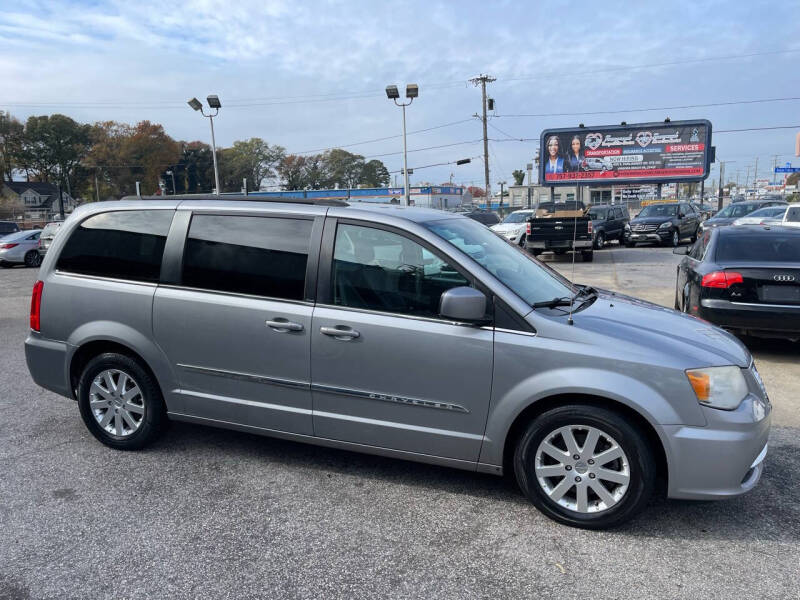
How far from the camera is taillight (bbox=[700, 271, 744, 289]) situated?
254 inches

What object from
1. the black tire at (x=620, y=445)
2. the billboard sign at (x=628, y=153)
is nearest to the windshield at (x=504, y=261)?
the black tire at (x=620, y=445)

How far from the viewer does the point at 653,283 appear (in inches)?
538

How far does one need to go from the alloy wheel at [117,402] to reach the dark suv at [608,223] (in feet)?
72.6

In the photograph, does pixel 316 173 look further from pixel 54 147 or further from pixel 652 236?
pixel 652 236

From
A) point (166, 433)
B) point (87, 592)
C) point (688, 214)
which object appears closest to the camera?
point (87, 592)

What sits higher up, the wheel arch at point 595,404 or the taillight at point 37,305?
the taillight at point 37,305

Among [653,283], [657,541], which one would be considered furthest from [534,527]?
[653,283]

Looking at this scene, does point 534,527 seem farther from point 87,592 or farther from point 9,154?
point 9,154

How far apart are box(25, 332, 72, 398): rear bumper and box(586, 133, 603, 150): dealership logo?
3234 cm

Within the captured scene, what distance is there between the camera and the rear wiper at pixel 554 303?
3.48 metres

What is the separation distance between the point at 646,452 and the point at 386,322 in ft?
5.07

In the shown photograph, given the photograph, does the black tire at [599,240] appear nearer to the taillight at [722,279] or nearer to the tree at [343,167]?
the taillight at [722,279]

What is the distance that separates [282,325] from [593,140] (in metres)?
32.6

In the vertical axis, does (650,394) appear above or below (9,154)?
below
